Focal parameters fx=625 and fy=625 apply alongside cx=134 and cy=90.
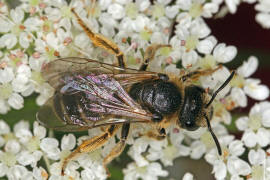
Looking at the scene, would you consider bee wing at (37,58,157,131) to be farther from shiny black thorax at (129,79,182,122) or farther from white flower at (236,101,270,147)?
white flower at (236,101,270,147)

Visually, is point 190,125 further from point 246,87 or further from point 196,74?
point 246,87

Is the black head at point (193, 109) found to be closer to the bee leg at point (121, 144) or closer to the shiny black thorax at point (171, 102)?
the shiny black thorax at point (171, 102)

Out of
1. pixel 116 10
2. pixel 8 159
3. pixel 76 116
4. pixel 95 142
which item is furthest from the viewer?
pixel 116 10

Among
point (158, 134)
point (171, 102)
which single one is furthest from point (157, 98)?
point (158, 134)

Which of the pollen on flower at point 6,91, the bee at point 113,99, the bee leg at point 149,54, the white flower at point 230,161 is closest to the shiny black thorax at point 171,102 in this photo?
the bee at point 113,99

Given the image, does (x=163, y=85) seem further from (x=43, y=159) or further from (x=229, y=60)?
(x=43, y=159)

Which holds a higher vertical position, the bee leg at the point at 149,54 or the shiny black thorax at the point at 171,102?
the bee leg at the point at 149,54
